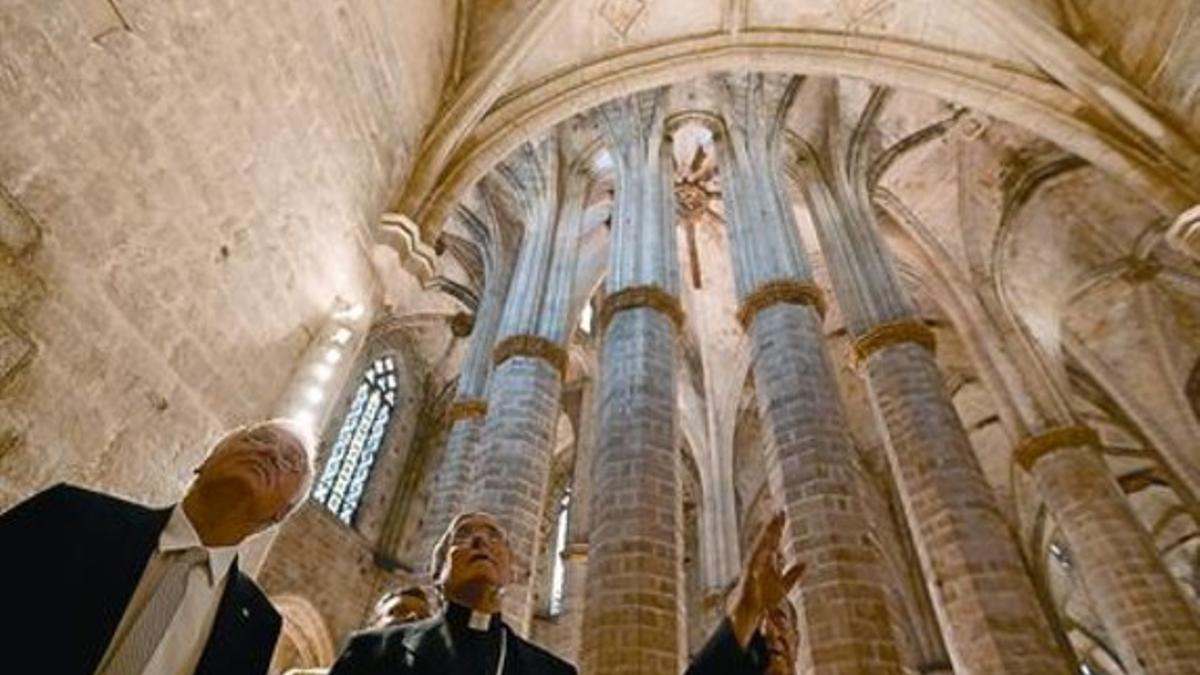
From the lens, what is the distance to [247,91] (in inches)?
159

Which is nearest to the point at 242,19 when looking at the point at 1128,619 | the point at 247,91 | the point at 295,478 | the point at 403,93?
the point at 247,91

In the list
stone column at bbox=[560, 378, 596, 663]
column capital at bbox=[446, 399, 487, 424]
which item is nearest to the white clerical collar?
column capital at bbox=[446, 399, 487, 424]

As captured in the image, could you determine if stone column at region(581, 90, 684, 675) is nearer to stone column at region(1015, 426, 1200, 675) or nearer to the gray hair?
the gray hair

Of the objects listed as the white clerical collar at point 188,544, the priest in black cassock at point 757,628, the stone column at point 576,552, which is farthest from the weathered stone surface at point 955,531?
the white clerical collar at point 188,544

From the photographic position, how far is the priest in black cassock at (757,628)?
2.14 m

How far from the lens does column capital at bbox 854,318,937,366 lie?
9.49 m

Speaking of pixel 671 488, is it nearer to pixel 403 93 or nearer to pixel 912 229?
pixel 403 93

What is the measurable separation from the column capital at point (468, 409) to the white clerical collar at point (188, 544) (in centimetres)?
934

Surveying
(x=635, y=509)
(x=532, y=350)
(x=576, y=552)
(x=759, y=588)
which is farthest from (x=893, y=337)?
(x=759, y=588)

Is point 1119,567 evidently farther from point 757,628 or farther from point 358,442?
point 358,442

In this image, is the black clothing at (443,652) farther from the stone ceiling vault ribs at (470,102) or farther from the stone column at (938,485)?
the stone column at (938,485)

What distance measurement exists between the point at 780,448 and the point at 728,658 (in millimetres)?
5999

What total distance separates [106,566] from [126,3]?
8.33 ft

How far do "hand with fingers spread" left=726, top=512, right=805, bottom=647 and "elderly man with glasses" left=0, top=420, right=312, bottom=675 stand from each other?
50.6 inches
